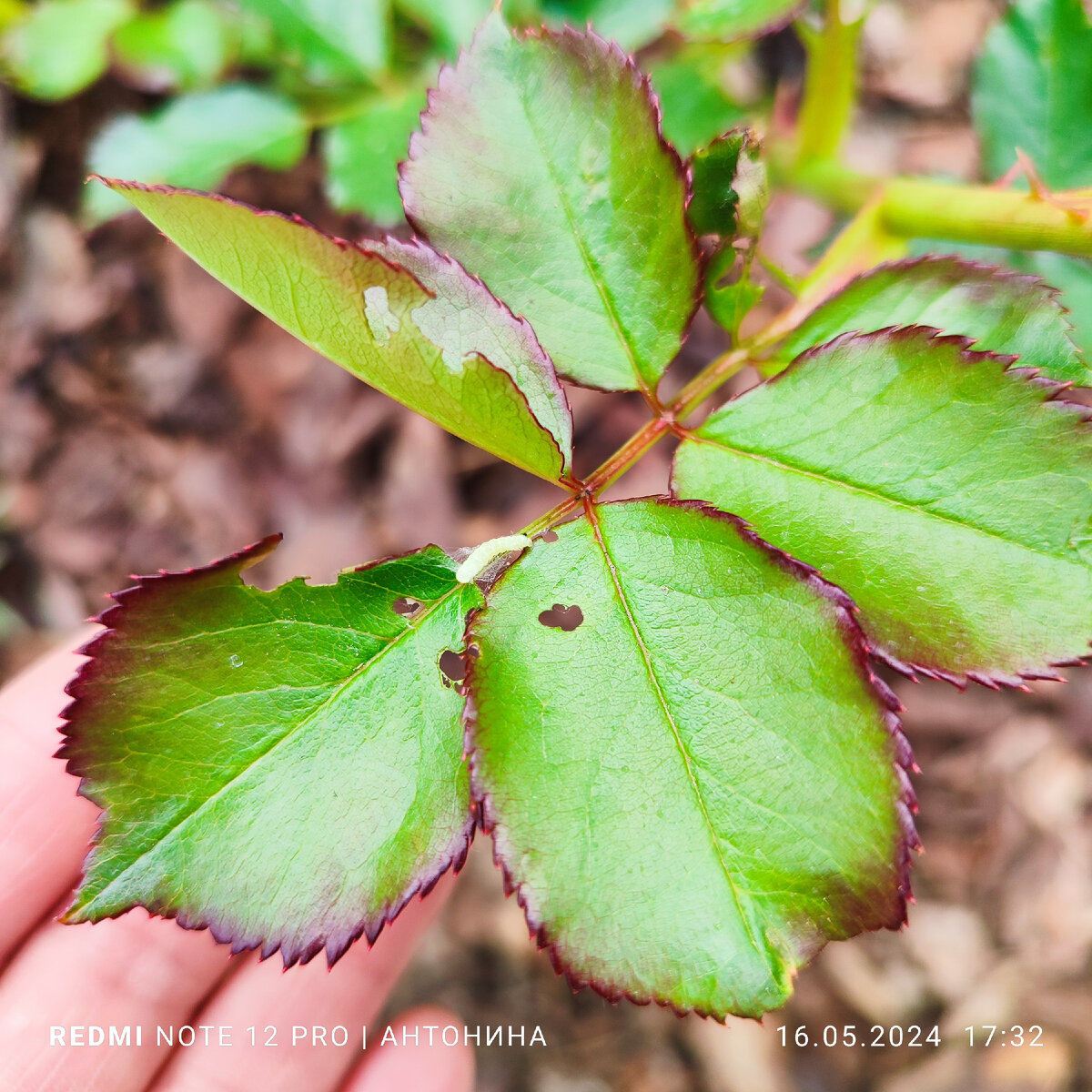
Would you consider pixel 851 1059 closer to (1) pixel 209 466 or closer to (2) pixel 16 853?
(2) pixel 16 853

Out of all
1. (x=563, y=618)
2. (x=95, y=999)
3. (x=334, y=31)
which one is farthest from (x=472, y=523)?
(x=95, y=999)

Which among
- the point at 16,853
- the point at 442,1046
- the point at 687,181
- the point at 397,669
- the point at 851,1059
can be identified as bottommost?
the point at 851,1059

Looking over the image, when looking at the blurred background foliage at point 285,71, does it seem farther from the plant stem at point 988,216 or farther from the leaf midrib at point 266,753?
the leaf midrib at point 266,753

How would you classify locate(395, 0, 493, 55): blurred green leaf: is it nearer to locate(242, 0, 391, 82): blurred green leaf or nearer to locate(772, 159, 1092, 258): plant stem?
locate(242, 0, 391, 82): blurred green leaf

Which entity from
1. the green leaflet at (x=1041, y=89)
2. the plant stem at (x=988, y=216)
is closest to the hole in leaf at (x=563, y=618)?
the plant stem at (x=988, y=216)

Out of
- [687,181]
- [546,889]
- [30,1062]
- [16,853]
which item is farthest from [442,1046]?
[687,181]

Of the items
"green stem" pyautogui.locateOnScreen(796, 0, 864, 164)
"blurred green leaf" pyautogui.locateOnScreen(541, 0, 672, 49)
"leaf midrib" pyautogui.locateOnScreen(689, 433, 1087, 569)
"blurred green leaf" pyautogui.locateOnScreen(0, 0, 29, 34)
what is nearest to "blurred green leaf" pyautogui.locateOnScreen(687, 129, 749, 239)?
"leaf midrib" pyautogui.locateOnScreen(689, 433, 1087, 569)
